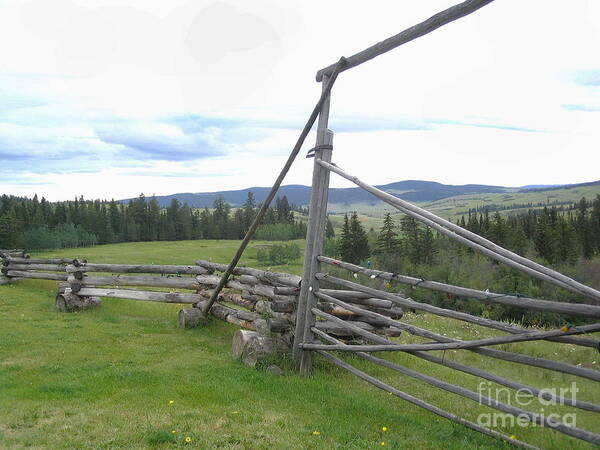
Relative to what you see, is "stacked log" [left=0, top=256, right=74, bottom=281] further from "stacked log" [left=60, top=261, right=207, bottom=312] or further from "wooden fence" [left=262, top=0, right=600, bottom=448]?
"wooden fence" [left=262, top=0, right=600, bottom=448]

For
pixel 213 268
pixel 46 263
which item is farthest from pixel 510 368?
pixel 46 263

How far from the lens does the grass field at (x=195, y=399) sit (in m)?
5.00

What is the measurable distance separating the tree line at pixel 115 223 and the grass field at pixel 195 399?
183 ft

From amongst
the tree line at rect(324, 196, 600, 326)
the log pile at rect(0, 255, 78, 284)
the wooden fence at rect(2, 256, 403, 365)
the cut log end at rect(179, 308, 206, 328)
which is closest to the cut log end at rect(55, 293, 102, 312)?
the wooden fence at rect(2, 256, 403, 365)

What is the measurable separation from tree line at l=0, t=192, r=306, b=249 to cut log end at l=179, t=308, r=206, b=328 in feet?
179

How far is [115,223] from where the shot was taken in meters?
92.2

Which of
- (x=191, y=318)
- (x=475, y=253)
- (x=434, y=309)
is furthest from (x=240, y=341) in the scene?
(x=475, y=253)

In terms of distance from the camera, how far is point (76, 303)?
12523 mm

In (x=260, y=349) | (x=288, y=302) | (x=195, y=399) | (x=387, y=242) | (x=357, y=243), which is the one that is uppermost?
(x=288, y=302)

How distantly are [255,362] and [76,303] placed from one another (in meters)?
7.16

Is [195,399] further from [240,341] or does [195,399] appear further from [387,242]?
[387,242]

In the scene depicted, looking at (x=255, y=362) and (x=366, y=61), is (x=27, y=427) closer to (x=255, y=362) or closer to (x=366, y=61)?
(x=255, y=362)

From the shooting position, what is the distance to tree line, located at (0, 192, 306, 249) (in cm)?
6581

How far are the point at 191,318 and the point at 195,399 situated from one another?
463cm
